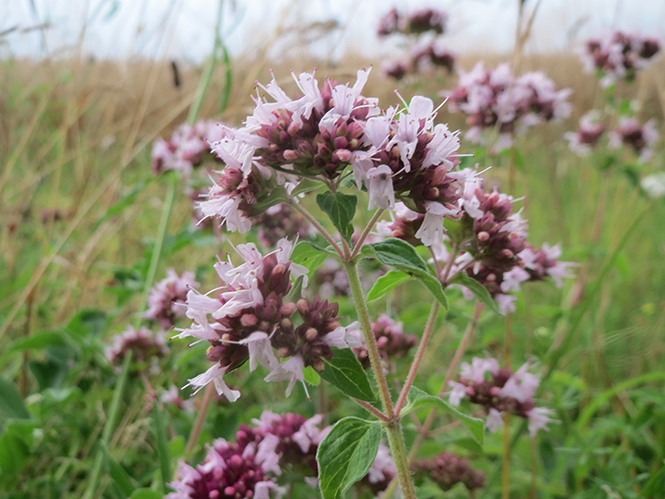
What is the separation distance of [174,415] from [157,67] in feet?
4.92

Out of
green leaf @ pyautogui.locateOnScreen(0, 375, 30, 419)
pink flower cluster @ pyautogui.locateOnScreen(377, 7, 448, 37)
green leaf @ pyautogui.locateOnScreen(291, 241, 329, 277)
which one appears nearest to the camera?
green leaf @ pyautogui.locateOnScreen(291, 241, 329, 277)

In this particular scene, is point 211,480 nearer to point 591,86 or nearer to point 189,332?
point 189,332

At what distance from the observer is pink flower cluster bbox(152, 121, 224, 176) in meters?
2.11

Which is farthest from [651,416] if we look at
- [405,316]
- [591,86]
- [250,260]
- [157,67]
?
[591,86]

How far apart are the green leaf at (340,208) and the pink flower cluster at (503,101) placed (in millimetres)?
1270

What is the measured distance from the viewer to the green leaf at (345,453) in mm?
853

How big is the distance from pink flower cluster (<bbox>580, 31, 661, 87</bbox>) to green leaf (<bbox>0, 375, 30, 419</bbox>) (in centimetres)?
315

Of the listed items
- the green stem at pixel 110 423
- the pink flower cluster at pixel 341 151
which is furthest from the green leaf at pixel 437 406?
the green stem at pixel 110 423

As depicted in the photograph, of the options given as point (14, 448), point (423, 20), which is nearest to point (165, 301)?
point (14, 448)

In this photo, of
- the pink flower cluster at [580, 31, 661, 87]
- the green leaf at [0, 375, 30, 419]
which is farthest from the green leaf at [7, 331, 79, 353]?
the pink flower cluster at [580, 31, 661, 87]

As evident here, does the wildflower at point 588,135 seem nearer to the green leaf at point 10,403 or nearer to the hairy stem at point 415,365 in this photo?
the hairy stem at point 415,365

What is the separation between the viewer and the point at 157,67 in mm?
2479

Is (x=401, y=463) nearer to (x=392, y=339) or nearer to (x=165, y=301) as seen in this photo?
(x=392, y=339)

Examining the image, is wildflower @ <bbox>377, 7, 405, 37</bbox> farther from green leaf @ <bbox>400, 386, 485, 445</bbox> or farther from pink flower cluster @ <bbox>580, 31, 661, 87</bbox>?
green leaf @ <bbox>400, 386, 485, 445</bbox>
